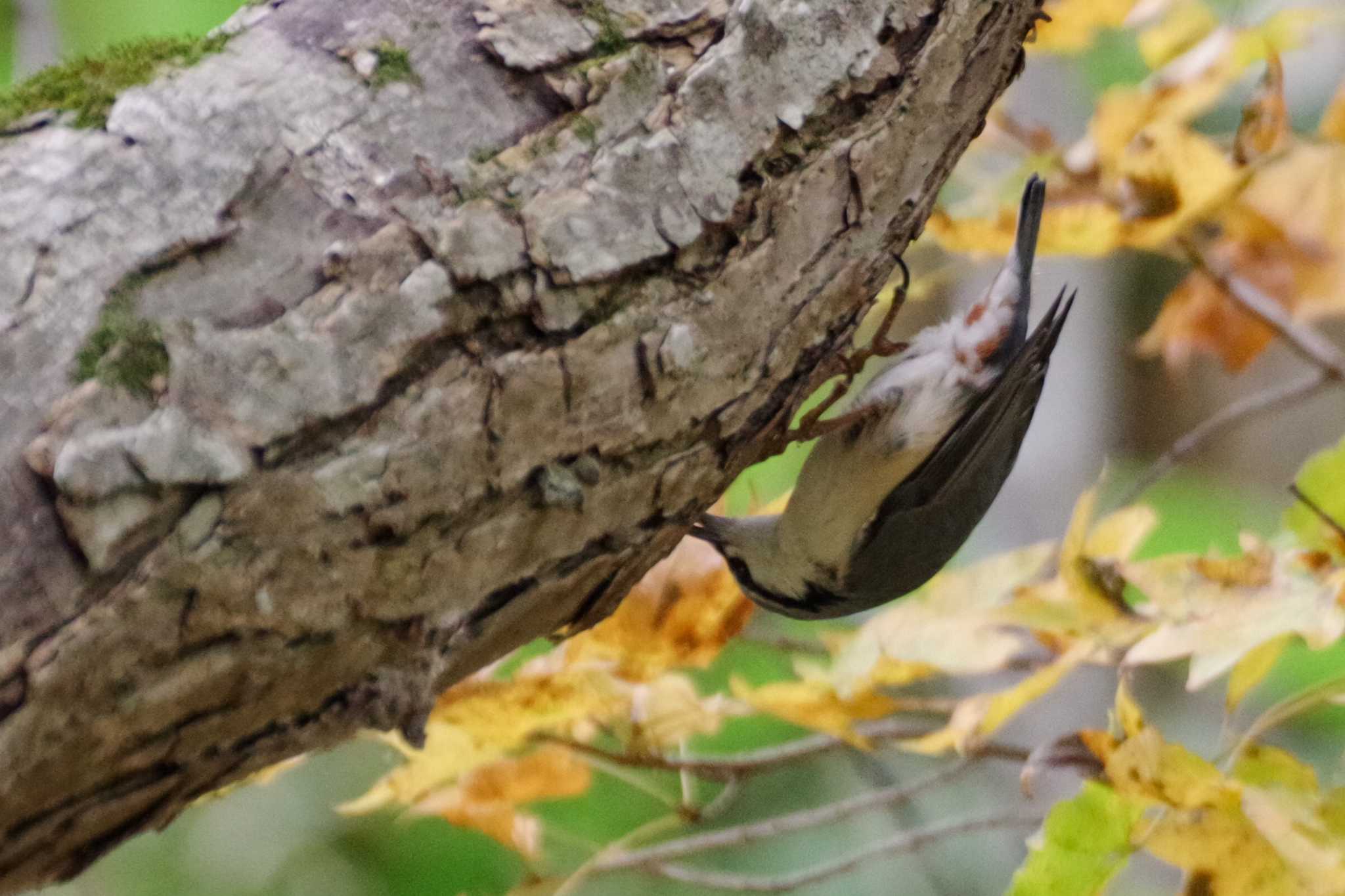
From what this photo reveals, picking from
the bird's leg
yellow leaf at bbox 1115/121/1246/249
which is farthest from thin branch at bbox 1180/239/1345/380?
the bird's leg

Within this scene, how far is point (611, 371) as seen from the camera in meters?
0.69

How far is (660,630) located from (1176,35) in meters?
1.01

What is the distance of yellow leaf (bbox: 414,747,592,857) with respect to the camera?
1.24 meters

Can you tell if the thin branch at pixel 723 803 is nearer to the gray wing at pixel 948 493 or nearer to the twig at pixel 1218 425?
the gray wing at pixel 948 493

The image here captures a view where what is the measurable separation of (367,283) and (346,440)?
9 centimetres

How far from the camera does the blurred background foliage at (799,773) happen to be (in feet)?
6.79

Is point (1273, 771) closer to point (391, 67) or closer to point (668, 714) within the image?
point (668, 714)

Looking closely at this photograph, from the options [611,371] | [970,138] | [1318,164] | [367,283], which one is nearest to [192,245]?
[367,283]

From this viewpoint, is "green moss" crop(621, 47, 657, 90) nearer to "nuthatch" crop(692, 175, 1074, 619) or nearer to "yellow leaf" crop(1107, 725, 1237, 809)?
"nuthatch" crop(692, 175, 1074, 619)

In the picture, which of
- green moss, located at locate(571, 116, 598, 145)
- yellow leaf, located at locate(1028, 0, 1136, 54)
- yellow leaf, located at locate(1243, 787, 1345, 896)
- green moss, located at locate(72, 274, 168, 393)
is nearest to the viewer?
green moss, located at locate(72, 274, 168, 393)

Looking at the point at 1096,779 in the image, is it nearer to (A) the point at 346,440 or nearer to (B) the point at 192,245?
(A) the point at 346,440

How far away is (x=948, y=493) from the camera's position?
3.78ft

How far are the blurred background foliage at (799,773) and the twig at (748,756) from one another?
1.63 feet

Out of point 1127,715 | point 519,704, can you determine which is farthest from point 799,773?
point 1127,715
